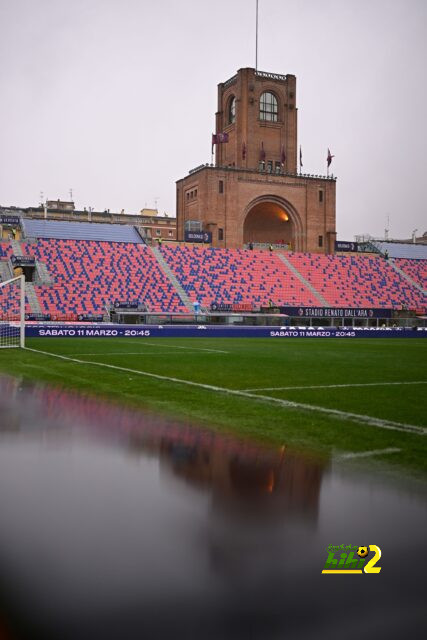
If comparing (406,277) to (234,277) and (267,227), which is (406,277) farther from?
(234,277)

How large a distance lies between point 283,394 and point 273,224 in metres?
64.4

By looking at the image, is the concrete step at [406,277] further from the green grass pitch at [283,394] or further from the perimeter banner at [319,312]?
the green grass pitch at [283,394]

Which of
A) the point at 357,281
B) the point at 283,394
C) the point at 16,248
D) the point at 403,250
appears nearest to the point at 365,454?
the point at 283,394

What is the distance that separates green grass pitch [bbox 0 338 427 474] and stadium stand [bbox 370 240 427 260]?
57868mm

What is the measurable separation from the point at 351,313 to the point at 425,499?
49.0 metres

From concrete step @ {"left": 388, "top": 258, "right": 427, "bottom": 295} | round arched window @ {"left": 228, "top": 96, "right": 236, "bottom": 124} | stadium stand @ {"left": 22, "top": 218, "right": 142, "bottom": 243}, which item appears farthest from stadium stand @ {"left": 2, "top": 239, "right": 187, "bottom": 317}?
concrete step @ {"left": 388, "top": 258, "right": 427, "bottom": 295}

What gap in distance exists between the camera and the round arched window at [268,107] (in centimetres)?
7119

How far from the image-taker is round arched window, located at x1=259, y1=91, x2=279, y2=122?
71188 millimetres

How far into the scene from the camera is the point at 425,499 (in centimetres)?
405

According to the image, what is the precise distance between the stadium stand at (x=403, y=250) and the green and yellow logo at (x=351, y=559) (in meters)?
71.3

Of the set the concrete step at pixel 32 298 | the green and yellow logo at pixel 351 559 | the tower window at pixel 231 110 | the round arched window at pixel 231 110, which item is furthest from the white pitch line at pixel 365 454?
the tower window at pixel 231 110

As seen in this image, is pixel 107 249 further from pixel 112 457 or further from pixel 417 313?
pixel 112 457

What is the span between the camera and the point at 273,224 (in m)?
72.3

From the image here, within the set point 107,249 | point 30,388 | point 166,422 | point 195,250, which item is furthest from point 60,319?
point 166,422
